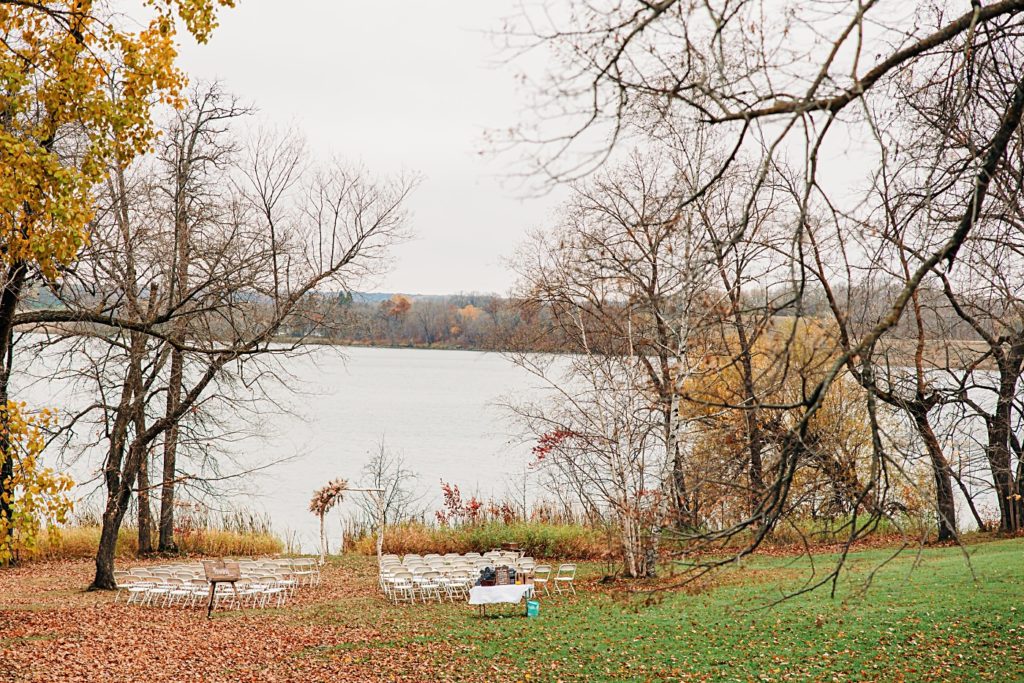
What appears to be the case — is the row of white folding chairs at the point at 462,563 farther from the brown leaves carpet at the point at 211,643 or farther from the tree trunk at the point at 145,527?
the tree trunk at the point at 145,527

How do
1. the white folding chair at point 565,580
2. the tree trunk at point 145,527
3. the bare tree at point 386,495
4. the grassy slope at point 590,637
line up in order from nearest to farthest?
the grassy slope at point 590,637
the white folding chair at point 565,580
the tree trunk at point 145,527
the bare tree at point 386,495

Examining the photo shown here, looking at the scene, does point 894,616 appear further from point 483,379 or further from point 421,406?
point 483,379

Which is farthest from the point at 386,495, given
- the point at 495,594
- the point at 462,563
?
the point at 495,594

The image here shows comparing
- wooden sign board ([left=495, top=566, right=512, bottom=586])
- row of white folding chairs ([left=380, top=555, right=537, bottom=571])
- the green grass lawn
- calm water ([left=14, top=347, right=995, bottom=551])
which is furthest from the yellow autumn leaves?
row of white folding chairs ([left=380, top=555, right=537, bottom=571])

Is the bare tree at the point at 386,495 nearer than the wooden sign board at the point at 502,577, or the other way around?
the wooden sign board at the point at 502,577

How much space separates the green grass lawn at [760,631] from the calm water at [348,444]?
308 inches

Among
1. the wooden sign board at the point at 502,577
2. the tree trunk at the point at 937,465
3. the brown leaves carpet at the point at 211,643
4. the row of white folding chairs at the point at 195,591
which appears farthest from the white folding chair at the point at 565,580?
the tree trunk at the point at 937,465

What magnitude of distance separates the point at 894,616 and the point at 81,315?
11733 mm

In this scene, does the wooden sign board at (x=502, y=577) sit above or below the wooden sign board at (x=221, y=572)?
below

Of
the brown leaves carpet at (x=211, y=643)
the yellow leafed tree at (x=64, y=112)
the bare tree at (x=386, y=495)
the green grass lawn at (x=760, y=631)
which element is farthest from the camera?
the bare tree at (x=386, y=495)

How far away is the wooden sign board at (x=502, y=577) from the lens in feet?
51.3

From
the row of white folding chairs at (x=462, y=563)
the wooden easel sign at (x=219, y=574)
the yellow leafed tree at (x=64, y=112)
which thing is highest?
the yellow leafed tree at (x=64, y=112)

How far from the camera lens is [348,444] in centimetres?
4531

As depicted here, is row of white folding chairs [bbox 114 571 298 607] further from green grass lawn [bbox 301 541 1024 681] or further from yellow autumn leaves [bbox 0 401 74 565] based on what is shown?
yellow autumn leaves [bbox 0 401 74 565]
